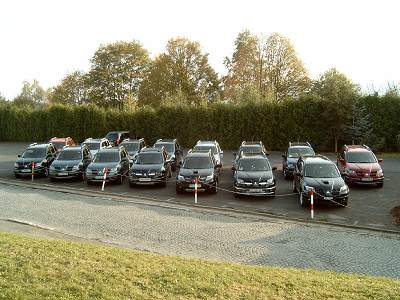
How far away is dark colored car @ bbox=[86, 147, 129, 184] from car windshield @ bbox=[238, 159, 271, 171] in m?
6.70

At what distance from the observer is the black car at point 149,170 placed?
2234cm

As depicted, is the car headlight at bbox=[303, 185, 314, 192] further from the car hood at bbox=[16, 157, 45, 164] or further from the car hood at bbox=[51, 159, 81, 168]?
the car hood at bbox=[16, 157, 45, 164]

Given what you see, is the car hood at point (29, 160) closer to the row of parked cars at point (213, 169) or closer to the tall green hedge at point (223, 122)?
the row of parked cars at point (213, 169)

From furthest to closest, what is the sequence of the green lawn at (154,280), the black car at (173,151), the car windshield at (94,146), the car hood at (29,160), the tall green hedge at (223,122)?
1. the tall green hedge at (223,122)
2. the car windshield at (94,146)
3. the black car at (173,151)
4. the car hood at (29,160)
5. the green lawn at (154,280)

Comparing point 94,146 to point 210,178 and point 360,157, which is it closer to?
point 210,178

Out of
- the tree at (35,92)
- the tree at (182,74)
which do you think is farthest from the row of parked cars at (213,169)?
the tree at (35,92)

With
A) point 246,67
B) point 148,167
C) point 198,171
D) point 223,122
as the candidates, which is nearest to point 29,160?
Result: point 148,167

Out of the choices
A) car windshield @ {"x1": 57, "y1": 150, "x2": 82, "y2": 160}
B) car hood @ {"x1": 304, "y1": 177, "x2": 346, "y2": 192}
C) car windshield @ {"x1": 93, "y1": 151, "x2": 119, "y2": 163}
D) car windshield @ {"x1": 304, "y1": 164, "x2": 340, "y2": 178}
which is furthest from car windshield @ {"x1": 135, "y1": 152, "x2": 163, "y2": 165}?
car hood @ {"x1": 304, "y1": 177, "x2": 346, "y2": 192}

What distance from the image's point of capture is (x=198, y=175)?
67.6 feet

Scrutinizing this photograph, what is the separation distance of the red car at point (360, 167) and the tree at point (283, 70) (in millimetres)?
31096

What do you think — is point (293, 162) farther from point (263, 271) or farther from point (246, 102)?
point (246, 102)

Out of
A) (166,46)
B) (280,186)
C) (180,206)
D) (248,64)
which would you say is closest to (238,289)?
(180,206)

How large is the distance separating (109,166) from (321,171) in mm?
10641

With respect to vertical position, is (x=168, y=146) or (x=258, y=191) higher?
(x=168, y=146)
